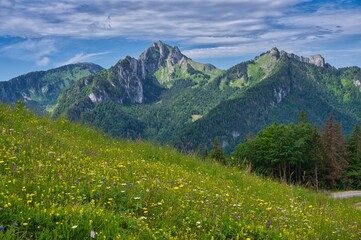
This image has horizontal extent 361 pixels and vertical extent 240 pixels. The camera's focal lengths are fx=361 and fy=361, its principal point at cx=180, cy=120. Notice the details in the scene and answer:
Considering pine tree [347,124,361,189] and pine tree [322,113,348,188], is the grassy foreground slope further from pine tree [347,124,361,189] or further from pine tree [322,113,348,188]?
pine tree [347,124,361,189]

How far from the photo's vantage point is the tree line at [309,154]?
2410 inches

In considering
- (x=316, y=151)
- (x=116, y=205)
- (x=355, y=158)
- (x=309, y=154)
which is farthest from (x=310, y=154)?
(x=116, y=205)

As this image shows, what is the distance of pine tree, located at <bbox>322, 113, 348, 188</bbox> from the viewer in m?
61.7

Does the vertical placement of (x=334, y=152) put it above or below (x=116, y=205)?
below

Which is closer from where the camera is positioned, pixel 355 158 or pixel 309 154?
pixel 309 154

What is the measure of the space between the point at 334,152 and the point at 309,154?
14.7ft

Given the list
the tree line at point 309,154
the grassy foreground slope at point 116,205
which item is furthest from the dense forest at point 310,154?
the grassy foreground slope at point 116,205

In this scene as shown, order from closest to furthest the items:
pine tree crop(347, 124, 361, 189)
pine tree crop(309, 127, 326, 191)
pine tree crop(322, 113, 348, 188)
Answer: pine tree crop(309, 127, 326, 191) → pine tree crop(322, 113, 348, 188) → pine tree crop(347, 124, 361, 189)

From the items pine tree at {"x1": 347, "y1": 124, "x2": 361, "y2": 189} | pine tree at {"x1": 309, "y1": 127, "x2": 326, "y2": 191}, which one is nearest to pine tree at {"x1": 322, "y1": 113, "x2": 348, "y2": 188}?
pine tree at {"x1": 309, "y1": 127, "x2": 326, "y2": 191}

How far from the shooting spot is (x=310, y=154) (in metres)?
62.7

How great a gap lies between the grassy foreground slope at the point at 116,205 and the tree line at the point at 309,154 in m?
51.3

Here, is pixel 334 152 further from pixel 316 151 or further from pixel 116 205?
pixel 116 205

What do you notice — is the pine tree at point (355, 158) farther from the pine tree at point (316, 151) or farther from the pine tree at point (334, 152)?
the pine tree at point (316, 151)

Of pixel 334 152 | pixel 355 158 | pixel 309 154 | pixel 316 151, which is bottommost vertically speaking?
pixel 355 158
